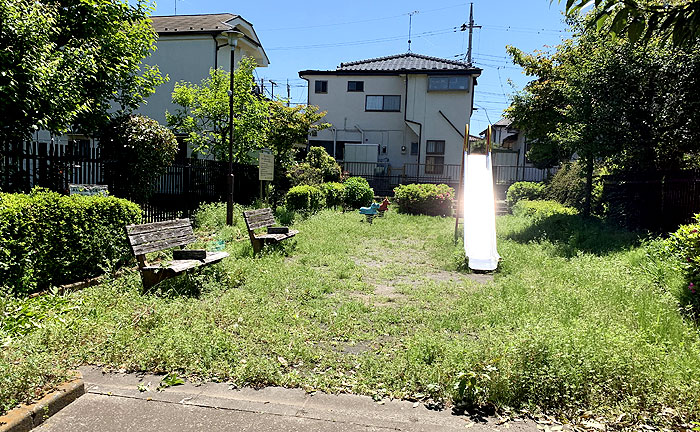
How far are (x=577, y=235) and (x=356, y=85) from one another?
19929mm

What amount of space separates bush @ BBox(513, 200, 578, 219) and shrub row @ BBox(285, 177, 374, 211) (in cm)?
627

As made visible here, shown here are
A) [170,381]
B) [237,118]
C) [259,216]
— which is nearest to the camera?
[170,381]

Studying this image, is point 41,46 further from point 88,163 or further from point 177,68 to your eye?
point 177,68

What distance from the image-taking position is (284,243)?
30.1ft

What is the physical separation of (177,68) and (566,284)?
19561 mm

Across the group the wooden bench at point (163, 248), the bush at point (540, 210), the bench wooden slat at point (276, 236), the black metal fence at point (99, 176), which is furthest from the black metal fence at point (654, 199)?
the black metal fence at point (99, 176)

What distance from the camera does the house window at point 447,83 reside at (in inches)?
989

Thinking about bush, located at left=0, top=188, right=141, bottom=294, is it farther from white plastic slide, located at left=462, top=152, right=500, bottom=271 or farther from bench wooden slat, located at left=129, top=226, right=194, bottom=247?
white plastic slide, located at left=462, top=152, right=500, bottom=271

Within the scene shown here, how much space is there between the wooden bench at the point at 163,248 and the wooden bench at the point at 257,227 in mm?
1551

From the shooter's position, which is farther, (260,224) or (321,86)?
(321,86)

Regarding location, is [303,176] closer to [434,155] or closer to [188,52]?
[188,52]

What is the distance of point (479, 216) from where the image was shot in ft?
32.7

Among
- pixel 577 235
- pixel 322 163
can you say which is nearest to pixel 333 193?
pixel 322 163

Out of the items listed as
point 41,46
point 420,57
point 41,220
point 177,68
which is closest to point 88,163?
point 41,46
